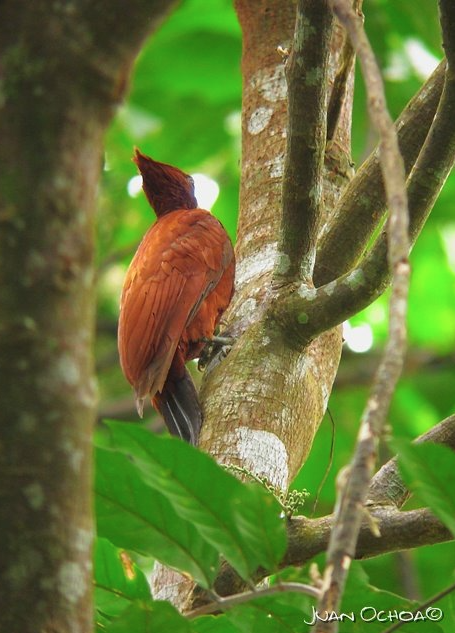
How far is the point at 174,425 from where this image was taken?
3.57 m

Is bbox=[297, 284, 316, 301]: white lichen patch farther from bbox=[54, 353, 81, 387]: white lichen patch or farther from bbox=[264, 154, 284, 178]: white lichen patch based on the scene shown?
bbox=[54, 353, 81, 387]: white lichen patch

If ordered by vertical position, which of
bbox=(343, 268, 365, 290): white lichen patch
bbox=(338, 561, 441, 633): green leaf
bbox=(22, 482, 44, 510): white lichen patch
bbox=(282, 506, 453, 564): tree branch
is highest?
bbox=(343, 268, 365, 290): white lichen patch

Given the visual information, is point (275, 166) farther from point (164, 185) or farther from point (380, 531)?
point (164, 185)

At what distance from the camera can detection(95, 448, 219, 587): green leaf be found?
173 centimetres

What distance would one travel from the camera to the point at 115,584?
195cm

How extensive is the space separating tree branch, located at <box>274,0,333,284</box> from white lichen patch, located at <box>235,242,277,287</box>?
1.71 ft

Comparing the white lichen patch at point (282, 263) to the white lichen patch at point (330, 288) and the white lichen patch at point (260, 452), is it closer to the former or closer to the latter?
the white lichen patch at point (330, 288)

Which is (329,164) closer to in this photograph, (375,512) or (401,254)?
(375,512)

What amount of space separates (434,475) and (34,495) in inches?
26.6

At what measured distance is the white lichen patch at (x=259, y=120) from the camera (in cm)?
350

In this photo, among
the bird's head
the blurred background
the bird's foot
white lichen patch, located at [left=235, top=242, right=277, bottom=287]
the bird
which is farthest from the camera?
the blurred background

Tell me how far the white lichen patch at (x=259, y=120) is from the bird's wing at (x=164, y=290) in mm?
862

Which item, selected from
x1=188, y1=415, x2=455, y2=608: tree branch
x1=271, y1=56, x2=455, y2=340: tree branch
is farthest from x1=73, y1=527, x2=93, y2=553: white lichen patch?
x1=271, y1=56, x2=455, y2=340: tree branch

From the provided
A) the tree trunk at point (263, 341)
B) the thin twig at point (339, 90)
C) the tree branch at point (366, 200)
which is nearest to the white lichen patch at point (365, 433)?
the tree trunk at point (263, 341)
